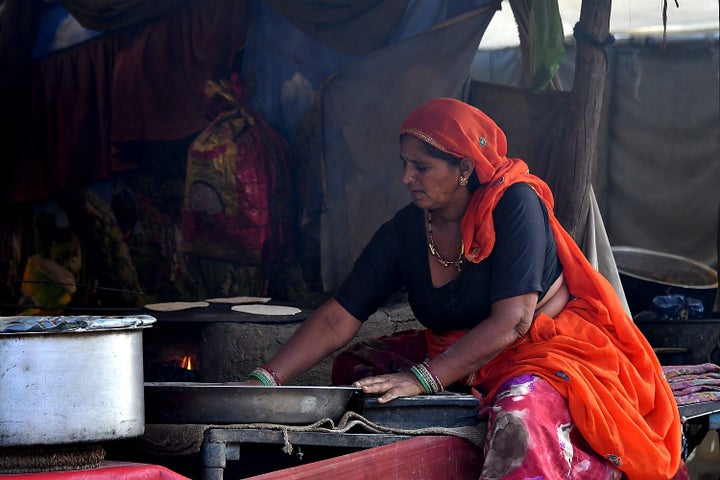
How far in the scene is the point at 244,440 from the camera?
2311 mm

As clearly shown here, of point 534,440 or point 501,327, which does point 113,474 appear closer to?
point 534,440

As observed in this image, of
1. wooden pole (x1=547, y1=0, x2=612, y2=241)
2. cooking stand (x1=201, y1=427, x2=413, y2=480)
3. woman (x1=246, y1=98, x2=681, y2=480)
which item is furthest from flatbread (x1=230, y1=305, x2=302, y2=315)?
cooking stand (x1=201, y1=427, x2=413, y2=480)

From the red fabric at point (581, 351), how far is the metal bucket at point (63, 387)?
122 centimetres

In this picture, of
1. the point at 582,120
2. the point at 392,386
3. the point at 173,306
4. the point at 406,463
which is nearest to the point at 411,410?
the point at 392,386

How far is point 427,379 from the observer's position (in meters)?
2.85

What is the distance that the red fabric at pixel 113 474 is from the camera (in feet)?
6.11

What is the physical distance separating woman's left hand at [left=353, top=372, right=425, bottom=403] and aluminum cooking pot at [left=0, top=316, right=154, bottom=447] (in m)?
0.83

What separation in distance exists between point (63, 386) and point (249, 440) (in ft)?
1.80

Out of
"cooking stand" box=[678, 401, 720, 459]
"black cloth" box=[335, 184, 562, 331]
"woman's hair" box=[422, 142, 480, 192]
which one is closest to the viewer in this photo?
"black cloth" box=[335, 184, 562, 331]

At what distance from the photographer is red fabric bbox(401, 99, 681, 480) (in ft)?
9.00

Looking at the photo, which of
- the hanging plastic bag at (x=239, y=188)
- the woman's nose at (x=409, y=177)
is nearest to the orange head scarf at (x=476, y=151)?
the woman's nose at (x=409, y=177)

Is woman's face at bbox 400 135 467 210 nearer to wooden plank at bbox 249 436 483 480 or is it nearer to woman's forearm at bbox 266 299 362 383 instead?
woman's forearm at bbox 266 299 362 383

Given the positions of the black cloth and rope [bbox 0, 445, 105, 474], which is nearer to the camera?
rope [bbox 0, 445, 105, 474]

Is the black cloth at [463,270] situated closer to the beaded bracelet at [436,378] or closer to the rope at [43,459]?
the beaded bracelet at [436,378]
